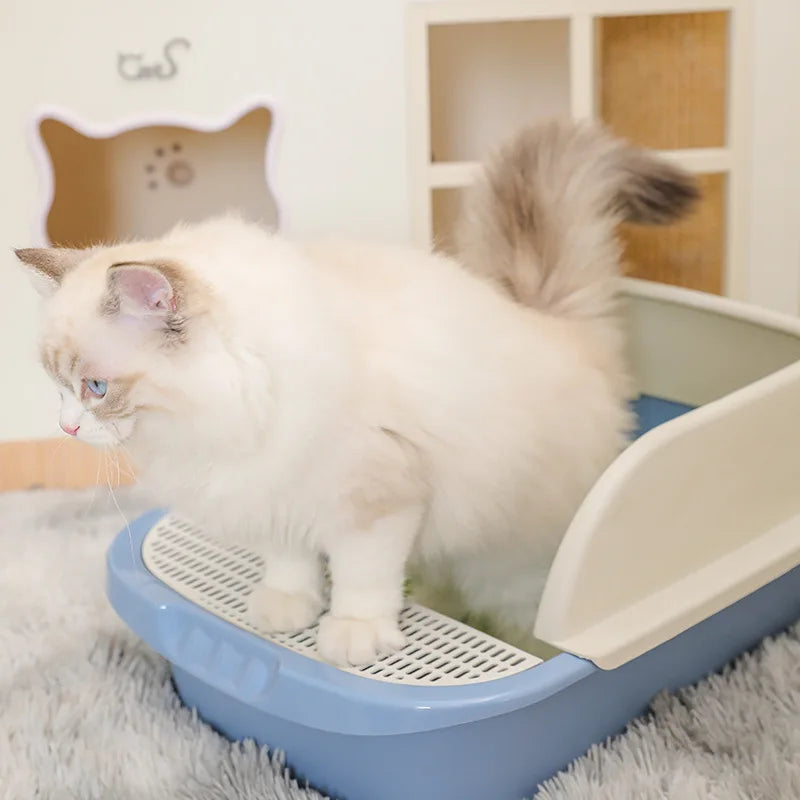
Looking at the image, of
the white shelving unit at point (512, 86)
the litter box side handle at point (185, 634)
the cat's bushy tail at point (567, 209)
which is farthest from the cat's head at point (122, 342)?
the white shelving unit at point (512, 86)

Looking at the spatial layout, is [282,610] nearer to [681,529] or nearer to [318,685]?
[318,685]

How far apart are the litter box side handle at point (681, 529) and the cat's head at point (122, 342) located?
1.26ft

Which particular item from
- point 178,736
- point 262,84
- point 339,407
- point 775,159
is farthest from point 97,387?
point 775,159

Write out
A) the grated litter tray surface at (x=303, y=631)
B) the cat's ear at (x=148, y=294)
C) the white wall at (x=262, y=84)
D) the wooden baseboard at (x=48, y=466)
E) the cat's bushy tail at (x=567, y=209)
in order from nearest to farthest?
the cat's ear at (x=148, y=294) < the grated litter tray surface at (x=303, y=631) < the cat's bushy tail at (x=567, y=209) < the white wall at (x=262, y=84) < the wooden baseboard at (x=48, y=466)

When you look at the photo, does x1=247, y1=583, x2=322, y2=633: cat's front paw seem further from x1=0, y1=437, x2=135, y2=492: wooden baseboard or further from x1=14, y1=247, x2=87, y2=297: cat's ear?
x1=0, y1=437, x2=135, y2=492: wooden baseboard

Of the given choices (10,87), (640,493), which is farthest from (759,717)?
A: (10,87)

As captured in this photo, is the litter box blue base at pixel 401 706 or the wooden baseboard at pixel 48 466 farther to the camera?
the wooden baseboard at pixel 48 466

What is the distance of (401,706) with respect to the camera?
889mm

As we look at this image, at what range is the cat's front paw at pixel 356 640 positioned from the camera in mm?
976

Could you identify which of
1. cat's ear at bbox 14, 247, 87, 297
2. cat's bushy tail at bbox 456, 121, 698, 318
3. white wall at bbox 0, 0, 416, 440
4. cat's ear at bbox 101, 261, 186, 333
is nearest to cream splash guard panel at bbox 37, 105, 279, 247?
white wall at bbox 0, 0, 416, 440

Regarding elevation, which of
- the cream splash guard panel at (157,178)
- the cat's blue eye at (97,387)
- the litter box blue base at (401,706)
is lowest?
the litter box blue base at (401,706)

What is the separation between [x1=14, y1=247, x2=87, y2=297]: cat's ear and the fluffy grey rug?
0.47 metres

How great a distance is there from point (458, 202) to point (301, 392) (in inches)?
34.2

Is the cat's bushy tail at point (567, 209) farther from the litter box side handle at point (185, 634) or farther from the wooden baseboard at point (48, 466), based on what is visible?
the wooden baseboard at point (48, 466)
